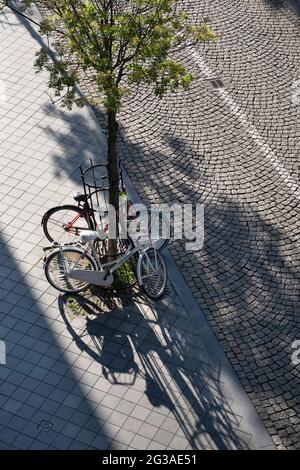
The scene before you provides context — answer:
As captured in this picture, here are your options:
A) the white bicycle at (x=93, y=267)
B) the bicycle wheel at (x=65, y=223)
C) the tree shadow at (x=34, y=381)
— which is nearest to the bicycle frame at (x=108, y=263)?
the white bicycle at (x=93, y=267)

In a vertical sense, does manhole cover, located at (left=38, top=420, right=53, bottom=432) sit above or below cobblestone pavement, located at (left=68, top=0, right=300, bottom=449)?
below

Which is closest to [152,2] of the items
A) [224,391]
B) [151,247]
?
[151,247]

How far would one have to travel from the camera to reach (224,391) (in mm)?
8734

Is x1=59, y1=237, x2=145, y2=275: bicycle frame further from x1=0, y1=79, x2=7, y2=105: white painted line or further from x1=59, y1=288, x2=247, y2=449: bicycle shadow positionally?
x1=0, y1=79, x2=7, y2=105: white painted line

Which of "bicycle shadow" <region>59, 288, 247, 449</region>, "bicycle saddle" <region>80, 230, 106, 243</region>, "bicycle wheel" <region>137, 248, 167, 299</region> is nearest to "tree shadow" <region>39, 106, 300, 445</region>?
"bicycle shadow" <region>59, 288, 247, 449</region>

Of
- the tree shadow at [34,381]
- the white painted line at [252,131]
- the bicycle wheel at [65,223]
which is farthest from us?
the white painted line at [252,131]

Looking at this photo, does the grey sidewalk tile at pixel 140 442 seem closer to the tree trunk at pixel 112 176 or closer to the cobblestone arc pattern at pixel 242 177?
the cobblestone arc pattern at pixel 242 177

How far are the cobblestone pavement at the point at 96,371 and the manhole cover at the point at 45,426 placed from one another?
0.01m

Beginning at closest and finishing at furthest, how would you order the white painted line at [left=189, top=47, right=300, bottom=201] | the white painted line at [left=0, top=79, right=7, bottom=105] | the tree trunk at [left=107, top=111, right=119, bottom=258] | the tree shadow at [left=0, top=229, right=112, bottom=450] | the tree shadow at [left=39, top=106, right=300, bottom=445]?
1. the tree shadow at [left=0, top=229, right=112, bottom=450]
2. the tree trunk at [left=107, top=111, right=119, bottom=258]
3. the tree shadow at [left=39, top=106, right=300, bottom=445]
4. the white painted line at [left=189, top=47, right=300, bottom=201]
5. the white painted line at [left=0, top=79, right=7, bottom=105]

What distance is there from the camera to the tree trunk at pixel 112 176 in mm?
8688

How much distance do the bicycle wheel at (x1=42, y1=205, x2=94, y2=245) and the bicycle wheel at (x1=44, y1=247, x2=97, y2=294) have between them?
18.4 inches

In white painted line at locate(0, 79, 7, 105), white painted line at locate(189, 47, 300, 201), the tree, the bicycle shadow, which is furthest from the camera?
white painted line at locate(0, 79, 7, 105)

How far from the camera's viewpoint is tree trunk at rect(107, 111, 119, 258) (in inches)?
342

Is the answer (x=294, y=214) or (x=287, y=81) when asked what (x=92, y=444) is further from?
(x=287, y=81)
